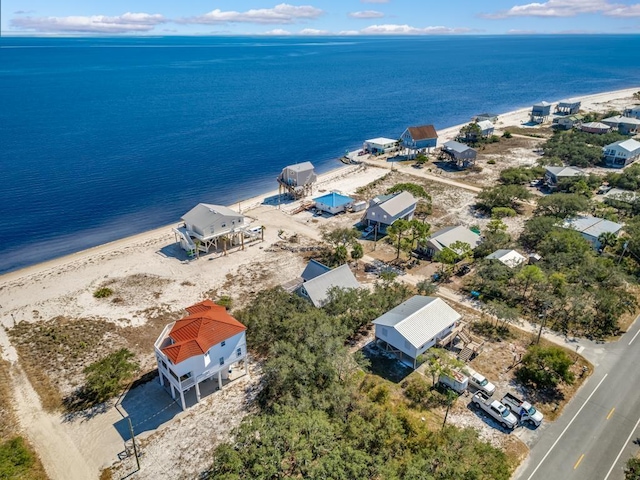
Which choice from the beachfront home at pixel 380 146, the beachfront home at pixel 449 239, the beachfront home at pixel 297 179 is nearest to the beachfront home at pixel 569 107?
the beachfront home at pixel 380 146

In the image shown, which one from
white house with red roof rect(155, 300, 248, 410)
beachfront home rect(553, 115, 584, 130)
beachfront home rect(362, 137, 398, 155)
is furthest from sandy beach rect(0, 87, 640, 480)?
beachfront home rect(553, 115, 584, 130)

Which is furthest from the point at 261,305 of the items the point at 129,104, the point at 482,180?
the point at 129,104

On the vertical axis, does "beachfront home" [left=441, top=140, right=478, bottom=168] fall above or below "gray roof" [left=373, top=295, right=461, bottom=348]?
below

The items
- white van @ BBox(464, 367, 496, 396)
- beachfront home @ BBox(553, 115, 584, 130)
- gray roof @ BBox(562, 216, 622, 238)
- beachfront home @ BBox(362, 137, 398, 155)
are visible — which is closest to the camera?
white van @ BBox(464, 367, 496, 396)

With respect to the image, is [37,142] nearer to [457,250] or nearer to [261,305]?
[261,305]

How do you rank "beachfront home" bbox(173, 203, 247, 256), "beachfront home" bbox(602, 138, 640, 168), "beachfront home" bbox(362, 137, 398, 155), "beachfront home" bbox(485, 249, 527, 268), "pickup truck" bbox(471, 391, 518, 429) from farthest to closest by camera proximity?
"beachfront home" bbox(362, 137, 398, 155)
"beachfront home" bbox(602, 138, 640, 168)
"beachfront home" bbox(173, 203, 247, 256)
"beachfront home" bbox(485, 249, 527, 268)
"pickup truck" bbox(471, 391, 518, 429)

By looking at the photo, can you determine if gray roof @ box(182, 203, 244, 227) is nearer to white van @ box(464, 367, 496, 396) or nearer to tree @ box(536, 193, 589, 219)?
white van @ box(464, 367, 496, 396)

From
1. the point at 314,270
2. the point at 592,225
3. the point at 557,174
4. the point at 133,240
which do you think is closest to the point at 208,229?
the point at 133,240
